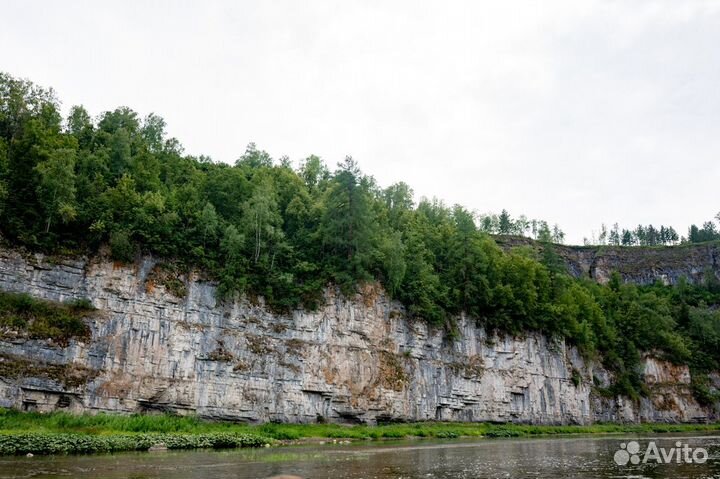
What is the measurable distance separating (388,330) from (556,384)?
29.5 metres

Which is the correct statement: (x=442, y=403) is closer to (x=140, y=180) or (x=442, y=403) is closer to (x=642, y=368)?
(x=140, y=180)

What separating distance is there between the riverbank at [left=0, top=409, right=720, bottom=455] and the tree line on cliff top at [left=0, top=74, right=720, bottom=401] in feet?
39.5

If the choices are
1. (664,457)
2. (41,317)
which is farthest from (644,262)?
(41,317)

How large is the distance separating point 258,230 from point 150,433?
75.3 feet

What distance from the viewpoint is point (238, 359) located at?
4681cm

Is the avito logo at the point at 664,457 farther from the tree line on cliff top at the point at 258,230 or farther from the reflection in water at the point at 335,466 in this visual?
A: the tree line on cliff top at the point at 258,230

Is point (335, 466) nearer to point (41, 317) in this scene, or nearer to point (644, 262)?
point (41, 317)

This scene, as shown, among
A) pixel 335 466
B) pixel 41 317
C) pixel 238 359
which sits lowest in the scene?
pixel 335 466

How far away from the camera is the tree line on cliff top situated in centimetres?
4475

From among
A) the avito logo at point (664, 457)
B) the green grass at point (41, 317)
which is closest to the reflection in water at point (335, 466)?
the avito logo at point (664, 457)

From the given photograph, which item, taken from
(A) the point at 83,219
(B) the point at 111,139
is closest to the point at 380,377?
(A) the point at 83,219

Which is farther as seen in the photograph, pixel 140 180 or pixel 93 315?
pixel 140 180

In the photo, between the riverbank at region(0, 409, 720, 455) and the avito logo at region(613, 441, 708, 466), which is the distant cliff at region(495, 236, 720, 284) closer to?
Answer: the riverbank at region(0, 409, 720, 455)

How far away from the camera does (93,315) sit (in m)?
41.9
